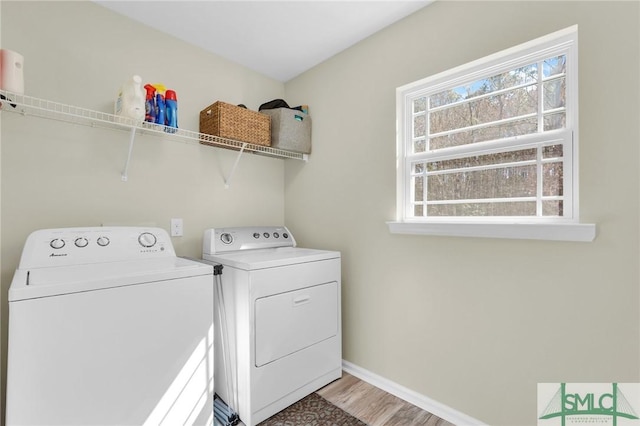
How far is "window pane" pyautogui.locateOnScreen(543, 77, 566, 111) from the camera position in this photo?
1.41 m

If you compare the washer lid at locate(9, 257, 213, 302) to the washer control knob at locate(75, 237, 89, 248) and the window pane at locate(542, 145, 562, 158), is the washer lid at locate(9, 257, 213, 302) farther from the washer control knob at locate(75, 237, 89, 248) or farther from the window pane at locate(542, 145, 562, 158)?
the window pane at locate(542, 145, 562, 158)

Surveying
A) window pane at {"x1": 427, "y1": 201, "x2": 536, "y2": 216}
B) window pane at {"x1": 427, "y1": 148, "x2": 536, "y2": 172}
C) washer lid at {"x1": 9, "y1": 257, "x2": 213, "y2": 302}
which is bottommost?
washer lid at {"x1": 9, "y1": 257, "x2": 213, "y2": 302}

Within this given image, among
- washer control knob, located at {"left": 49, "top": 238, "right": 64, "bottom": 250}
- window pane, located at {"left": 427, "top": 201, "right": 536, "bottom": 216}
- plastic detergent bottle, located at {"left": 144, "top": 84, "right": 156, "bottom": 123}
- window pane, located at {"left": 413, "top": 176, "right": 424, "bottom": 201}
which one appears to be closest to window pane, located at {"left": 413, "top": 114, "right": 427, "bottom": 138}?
window pane, located at {"left": 413, "top": 176, "right": 424, "bottom": 201}

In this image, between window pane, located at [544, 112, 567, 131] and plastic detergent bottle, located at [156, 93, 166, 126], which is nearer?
window pane, located at [544, 112, 567, 131]

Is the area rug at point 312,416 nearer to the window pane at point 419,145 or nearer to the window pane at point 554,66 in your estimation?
the window pane at point 419,145

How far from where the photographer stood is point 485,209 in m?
1.65

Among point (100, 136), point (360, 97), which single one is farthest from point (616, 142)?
point (100, 136)

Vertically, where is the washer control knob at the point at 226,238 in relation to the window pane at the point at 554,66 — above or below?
below

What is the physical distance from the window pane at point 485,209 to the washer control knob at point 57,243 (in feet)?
6.43

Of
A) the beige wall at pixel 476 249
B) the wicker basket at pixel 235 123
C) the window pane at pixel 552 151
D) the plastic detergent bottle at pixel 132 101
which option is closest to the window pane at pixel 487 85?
the beige wall at pixel 476 249

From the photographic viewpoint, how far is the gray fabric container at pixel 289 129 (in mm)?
2260

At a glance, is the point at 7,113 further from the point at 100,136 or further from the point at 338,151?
the point at 338,151

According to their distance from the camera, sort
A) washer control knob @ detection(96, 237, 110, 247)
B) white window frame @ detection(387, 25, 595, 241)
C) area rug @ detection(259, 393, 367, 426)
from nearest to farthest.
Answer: white window frame @ detection(387, 25, 595, 241) → washer control knob @ detection(96, 237, 110, 247) → area rug @ detection(259, 393, 367, 426)

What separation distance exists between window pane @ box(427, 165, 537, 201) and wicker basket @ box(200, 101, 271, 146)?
1220 mm
